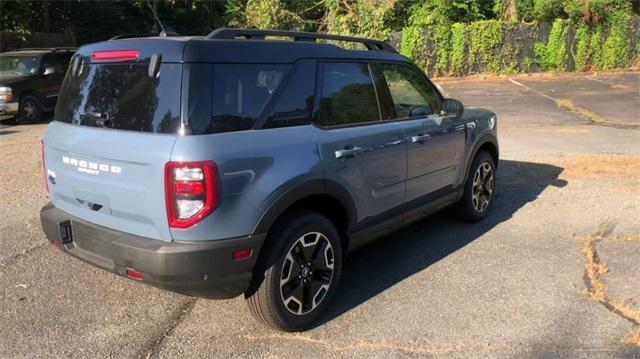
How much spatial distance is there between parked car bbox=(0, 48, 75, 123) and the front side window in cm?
1157

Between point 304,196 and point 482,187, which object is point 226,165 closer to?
point 304,196

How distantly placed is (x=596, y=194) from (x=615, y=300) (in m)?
3.03

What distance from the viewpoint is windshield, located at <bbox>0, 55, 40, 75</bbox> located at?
13656mm

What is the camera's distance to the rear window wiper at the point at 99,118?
129 inches

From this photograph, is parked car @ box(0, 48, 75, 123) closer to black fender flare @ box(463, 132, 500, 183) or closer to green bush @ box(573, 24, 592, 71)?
black fender flare @ box(463, 132, 500, 183)

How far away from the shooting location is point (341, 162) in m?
3.65

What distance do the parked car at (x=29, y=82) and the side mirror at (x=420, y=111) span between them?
11693 millimetres

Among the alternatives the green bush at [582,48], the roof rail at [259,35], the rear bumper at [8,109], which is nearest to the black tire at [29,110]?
the rear bumper at [8,109]

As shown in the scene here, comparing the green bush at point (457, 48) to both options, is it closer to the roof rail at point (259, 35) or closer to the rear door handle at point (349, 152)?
the roof rail at point (259, 35)

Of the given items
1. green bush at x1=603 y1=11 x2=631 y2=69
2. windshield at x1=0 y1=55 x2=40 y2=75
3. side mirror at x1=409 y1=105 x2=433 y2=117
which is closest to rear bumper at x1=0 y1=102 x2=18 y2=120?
windshield at x1=0 y1=55 x2=40 y2=75

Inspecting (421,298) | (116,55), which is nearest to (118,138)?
(116,55)

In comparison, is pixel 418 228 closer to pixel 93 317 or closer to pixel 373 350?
pixel 373 350

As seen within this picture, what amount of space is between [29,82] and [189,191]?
41.2ft

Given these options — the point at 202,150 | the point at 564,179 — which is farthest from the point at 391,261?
the point at 564,179
